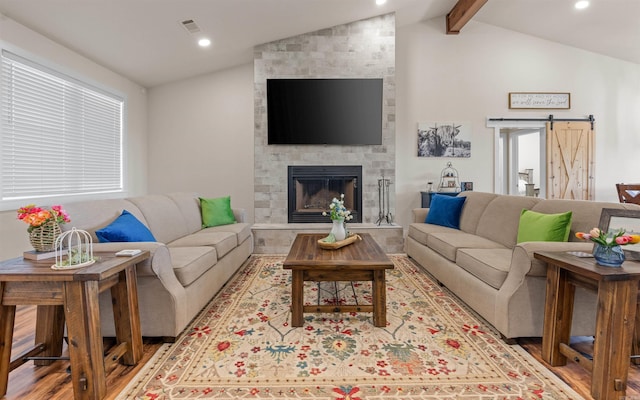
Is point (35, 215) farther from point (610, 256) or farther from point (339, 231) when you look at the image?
point (610, 256)

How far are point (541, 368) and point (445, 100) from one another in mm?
4849

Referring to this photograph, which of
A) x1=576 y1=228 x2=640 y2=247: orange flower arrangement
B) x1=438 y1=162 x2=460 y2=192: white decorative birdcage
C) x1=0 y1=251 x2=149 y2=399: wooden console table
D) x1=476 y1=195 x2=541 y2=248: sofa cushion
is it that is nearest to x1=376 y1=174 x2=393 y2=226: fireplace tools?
x1=438 y1=162 x2=460 y2=192: white decorative birdcage

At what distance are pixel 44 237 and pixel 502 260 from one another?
307 centimetres

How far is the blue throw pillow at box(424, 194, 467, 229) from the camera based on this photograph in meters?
4.07

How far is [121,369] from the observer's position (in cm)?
191

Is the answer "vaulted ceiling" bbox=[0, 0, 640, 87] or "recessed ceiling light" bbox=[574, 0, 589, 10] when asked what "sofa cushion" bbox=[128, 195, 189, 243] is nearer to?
"vaulted ceiling" bbox=[0, 0, 640, 87]

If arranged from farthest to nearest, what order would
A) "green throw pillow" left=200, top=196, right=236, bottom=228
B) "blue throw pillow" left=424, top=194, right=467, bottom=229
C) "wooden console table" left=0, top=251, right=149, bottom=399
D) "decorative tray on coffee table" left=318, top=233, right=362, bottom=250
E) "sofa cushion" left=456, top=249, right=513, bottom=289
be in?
"green throw pillow" left=200, top=196, right=236, bottom=228 → "blue throw pillow" left=424, top=194, right=467, bottom=229 → "decorative tray on coffee table" left=318, top=233, right=362, bottom=250 → "sofa cushion" left=456, top=249, right=513, bottom=289 → "wooden console table" left=0, top=251, right=149, bottom=399

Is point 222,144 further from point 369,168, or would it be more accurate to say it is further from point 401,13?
point 401,13

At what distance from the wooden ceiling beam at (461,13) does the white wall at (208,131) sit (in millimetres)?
3530

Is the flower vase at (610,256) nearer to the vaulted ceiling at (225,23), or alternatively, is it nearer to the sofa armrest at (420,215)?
the sofa armrest at (420,215)

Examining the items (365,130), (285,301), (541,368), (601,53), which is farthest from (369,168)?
(601,53)

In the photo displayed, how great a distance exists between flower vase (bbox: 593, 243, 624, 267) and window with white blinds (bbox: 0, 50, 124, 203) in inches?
183

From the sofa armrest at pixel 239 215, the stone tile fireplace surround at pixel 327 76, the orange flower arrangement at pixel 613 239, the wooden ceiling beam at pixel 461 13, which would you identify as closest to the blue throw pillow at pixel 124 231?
the sofa armrest at pixel 239 215

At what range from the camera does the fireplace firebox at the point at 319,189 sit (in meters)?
5.16
